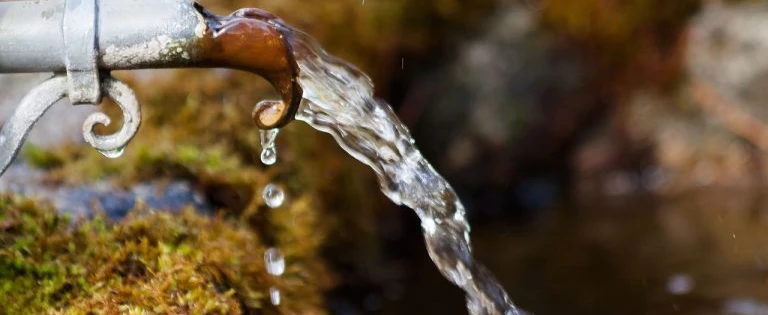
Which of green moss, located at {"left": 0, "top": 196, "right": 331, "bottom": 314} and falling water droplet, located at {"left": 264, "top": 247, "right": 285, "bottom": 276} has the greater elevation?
green moss, located at {"left": 0, "top": 196, "right": 331, "bottom": 314}

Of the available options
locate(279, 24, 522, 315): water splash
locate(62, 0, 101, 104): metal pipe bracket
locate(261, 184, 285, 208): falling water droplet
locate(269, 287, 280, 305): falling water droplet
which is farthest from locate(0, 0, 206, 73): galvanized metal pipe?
locate(261, 184, 285, 208): falling water droplet

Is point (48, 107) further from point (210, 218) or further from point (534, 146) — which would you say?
point (534, 146)

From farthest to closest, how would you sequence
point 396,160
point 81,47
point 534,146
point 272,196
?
1. point 534,146
2. point 272,196
3. point 396,160
4. point 81,47

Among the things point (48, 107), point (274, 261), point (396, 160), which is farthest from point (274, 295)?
point (48, 107)

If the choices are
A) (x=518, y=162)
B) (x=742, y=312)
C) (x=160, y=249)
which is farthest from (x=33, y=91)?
(x=518, y=162)

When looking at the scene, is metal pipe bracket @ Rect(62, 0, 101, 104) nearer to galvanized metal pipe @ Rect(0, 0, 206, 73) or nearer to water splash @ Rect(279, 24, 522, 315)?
galvanized metal pipe @ Rect(0, 0, 206, 73)

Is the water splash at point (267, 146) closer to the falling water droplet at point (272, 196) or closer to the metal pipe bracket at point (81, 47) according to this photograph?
the falling water droplet at point (272, 196)
